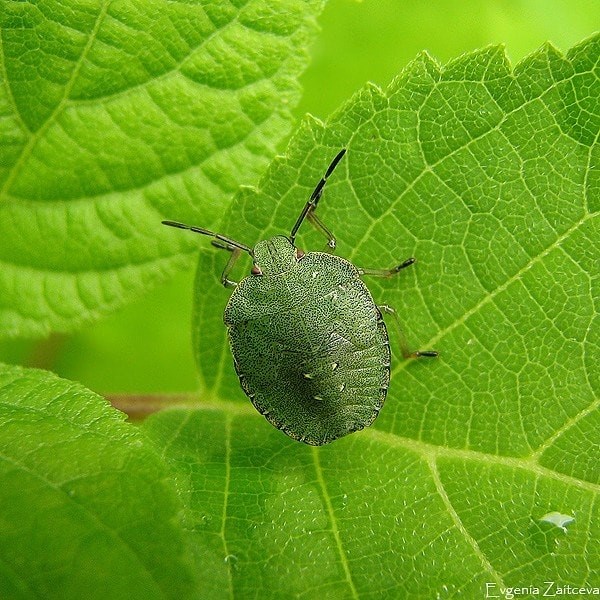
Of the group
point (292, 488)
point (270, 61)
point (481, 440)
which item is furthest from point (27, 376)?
point (481, 440)

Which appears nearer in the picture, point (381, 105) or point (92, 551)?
point (92, 551)

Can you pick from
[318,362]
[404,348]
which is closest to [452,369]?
[404,348]

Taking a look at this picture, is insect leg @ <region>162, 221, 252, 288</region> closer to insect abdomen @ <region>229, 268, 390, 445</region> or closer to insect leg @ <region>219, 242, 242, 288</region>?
insect leg @ <region>219, 242, 242, 288</region>

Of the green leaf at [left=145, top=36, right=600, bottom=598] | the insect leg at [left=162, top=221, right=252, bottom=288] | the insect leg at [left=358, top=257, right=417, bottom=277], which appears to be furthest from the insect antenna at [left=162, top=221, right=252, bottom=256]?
the insect leg at [left=358, top=257, right=417, bottom=277]

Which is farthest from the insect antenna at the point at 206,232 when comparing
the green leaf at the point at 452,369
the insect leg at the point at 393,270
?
the insect leg at the point at 393,270

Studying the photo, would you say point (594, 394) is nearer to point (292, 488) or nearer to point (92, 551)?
point (292, 488)

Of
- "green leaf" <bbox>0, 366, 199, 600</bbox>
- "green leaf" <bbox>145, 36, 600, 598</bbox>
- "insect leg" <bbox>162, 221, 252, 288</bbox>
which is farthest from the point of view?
"insect leg" <bbox>162, 221, 252, 288</bbox>
